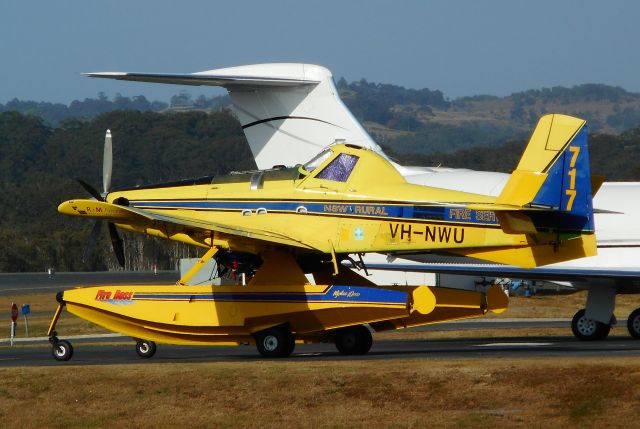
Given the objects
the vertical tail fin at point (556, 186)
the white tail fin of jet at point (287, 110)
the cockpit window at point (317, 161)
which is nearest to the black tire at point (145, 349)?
the cockpit window at point (317, 161)

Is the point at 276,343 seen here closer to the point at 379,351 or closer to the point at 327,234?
the point at 327,234

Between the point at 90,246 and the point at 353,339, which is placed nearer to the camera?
the point at 90,246

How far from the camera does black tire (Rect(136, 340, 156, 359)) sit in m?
22.8

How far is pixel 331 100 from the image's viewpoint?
31469 millimetres

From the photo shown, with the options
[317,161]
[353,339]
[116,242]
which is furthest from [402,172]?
[116,242]

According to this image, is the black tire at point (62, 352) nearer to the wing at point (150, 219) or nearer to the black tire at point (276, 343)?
the wing at point (150, 219)

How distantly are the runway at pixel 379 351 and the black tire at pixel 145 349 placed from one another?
154mm

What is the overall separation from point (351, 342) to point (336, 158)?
3.31 metres

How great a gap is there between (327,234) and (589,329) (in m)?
7.93

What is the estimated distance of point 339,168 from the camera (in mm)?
21797

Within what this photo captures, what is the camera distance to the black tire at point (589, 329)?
87.4 ft

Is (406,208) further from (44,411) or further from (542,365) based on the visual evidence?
(44,411)

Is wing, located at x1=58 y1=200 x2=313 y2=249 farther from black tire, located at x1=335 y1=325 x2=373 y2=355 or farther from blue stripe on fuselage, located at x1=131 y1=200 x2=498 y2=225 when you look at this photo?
black tire, located at x1=335 y1=325 x2=373 y2=355

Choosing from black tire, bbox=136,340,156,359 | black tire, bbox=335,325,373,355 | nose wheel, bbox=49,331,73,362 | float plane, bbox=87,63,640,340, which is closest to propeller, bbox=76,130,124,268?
black tire, bbox=136,340,156,359
